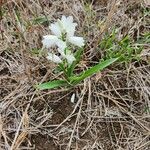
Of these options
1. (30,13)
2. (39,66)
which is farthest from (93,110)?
(30,13)

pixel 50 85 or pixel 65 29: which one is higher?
pixel 65 29

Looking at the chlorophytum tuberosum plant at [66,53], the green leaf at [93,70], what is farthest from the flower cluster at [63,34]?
the green leaf at [93,70]

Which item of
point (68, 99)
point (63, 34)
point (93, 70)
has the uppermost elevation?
point (63, 34)

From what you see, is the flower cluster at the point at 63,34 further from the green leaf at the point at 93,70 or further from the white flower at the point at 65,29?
the green leaf at the point at 93,70

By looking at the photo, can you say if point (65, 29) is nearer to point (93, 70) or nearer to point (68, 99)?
point (93, 70)

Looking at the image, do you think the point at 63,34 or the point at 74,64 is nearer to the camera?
the point at 63,34

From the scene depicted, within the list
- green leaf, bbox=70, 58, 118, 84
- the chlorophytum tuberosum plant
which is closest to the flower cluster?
the chlorophytum tuberosum plant

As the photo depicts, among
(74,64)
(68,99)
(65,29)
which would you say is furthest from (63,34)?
(68,99)
